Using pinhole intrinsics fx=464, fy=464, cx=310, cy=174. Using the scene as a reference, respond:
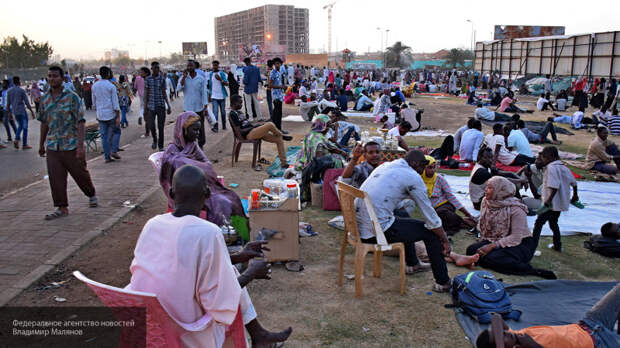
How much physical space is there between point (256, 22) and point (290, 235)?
14901cm

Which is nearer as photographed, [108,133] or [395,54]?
[108,133]

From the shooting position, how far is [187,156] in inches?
198

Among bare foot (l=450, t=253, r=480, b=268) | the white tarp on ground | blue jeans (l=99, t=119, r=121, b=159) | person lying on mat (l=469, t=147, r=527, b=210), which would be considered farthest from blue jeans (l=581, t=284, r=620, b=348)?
blue jeans (l=99, t=119, r=121, b=159)

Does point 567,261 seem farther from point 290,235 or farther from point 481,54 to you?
point 481,54

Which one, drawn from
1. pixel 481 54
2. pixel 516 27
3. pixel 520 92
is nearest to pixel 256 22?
pixel 516 27

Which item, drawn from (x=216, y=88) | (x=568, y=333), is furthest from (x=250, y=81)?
(x=568, y=333)

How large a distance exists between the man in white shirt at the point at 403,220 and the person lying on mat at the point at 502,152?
573 cm

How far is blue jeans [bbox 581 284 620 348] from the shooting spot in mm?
3295

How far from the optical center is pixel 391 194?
14.3 ft

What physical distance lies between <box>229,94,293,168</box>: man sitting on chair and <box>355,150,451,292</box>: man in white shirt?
15.4 feet

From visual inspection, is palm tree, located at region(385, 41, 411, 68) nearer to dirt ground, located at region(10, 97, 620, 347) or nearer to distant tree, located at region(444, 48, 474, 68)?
distant tree, located at region(444, 48, 474, 68)

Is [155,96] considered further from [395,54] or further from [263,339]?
[395,54]

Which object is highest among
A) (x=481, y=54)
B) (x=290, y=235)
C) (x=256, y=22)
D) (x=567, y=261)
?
(x=256, y=22)

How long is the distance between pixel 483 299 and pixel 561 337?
85cm
